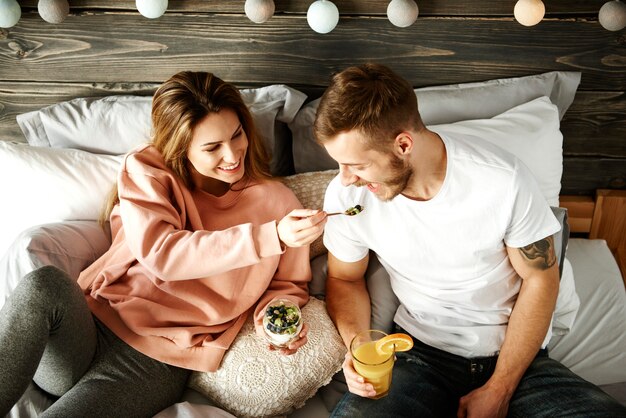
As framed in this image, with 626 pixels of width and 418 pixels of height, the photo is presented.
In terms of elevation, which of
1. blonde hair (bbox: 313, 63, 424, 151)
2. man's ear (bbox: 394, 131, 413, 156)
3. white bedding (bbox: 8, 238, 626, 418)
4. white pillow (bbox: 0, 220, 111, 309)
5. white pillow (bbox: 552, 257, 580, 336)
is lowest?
white bedding (bbox: 8, 238, 626, 418)

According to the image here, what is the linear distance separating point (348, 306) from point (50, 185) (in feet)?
3.31

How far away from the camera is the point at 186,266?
1.65 meters

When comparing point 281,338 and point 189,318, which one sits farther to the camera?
point 189,318

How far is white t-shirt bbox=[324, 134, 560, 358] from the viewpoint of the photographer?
1.52 m

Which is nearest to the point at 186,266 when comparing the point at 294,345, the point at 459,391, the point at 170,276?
the point at 170,276

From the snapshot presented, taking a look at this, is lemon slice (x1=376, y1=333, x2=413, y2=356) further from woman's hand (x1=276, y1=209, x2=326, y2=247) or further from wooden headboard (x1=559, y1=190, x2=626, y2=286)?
wooden headboard (x1=559, y1=190, x2=626, y2=286)

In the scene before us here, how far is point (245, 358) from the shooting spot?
168cm

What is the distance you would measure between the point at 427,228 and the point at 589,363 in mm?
682

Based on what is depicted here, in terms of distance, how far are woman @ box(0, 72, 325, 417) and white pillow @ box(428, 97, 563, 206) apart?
0.60 m

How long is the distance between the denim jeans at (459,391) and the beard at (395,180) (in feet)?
1.58

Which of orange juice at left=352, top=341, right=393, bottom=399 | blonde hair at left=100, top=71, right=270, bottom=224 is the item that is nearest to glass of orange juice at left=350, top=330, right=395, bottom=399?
orange juice at left=352, top=341, right=393, bottom=399

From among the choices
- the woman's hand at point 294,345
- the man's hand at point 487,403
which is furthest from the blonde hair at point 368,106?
the man's hand at point 487,403

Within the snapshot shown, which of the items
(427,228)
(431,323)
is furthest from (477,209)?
(431,323)

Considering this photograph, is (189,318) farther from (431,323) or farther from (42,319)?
(431,323)
